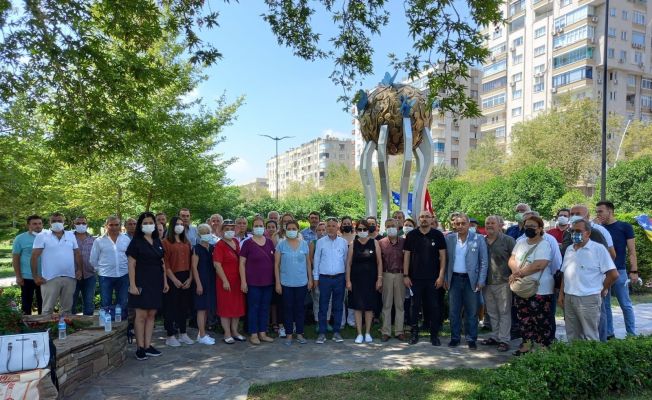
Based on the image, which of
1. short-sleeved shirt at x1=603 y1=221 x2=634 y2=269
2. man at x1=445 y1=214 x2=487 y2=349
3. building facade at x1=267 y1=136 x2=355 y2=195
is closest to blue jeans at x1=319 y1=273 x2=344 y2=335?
man at x1=445 y1=214 x2=487 y2=349

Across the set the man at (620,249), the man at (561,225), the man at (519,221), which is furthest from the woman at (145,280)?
the man at (620,249)

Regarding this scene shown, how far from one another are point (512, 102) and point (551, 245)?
177 ft

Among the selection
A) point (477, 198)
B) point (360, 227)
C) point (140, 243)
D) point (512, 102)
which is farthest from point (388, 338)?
point (512, 102)

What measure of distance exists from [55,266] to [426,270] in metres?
5.72

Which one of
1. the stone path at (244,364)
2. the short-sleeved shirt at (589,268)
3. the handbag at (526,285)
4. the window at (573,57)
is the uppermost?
the window at (573,57)

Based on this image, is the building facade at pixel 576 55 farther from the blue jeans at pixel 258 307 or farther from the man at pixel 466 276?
the blue jeans at pixel 258 307

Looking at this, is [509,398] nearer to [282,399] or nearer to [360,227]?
[282,399]

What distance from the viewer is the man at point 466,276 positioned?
6.73 m

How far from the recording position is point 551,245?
20.3ft

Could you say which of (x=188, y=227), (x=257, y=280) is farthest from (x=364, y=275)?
(x=188, y=227)

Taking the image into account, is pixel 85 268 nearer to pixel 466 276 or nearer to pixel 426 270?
pixel 426 270

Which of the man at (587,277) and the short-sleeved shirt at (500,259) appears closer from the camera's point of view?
the man at (587,277)

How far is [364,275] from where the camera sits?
7.20 meters

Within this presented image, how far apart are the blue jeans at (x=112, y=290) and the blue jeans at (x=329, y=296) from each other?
3.04 meters
